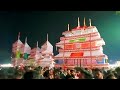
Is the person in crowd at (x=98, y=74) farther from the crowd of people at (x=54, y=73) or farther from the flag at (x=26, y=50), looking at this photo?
the flag at (x=26, y=50)

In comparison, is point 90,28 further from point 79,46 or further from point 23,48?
point 23,48

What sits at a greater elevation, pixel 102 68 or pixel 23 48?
pixel 23 48

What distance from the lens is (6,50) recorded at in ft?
11.8

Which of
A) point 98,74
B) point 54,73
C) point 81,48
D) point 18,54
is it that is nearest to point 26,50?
point 18,54

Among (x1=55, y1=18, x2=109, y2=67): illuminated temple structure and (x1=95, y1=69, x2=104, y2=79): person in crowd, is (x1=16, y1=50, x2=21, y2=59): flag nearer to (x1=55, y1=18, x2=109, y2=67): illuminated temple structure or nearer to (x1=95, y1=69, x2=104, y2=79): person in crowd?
(x1=55, y1=18, x2=109, y2=67): illuminated temple structure

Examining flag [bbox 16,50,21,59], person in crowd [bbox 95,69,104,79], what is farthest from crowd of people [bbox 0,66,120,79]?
flag [bbox 16,50,21,59]

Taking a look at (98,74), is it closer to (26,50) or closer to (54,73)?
(54,73)

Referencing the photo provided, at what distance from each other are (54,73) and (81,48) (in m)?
0.49

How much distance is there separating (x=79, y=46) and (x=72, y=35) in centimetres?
18

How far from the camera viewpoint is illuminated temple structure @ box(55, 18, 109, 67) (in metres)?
3.54

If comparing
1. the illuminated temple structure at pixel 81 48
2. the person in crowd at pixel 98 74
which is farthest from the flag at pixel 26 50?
the person in crowd at pixel 98 74

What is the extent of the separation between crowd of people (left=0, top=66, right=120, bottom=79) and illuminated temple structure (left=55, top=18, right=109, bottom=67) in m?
0.09
